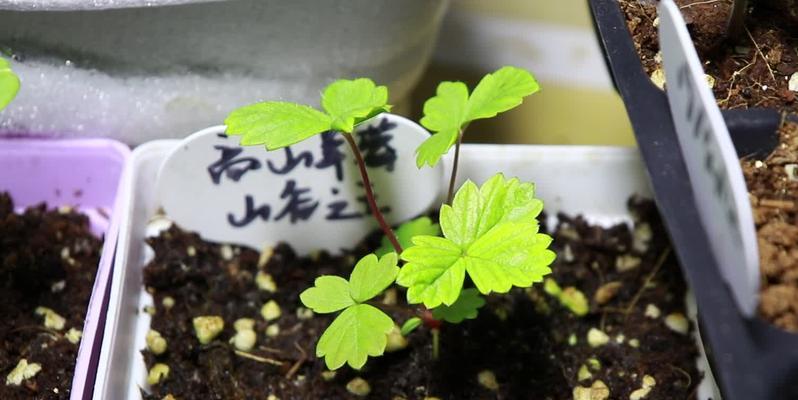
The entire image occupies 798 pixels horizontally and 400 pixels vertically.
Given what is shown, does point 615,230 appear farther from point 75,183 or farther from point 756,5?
point 75,183

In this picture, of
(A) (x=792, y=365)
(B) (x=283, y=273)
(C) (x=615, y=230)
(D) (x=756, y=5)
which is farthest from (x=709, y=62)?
(B) (x=283, y=273)

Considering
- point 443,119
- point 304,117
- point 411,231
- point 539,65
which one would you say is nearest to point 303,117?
point 304,117

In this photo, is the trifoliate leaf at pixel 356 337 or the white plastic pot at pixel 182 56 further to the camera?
the white plastic pot at pixel 182 56

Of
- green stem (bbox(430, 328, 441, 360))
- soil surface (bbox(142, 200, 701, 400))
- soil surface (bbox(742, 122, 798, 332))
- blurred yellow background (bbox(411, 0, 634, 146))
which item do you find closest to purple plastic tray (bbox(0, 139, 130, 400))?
soil surface (bbox(142, 200, 701, 400))

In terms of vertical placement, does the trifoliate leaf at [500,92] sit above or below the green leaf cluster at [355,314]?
above

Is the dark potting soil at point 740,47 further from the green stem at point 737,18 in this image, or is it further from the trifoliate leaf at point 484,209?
the trifoliate leaf at point 484,209

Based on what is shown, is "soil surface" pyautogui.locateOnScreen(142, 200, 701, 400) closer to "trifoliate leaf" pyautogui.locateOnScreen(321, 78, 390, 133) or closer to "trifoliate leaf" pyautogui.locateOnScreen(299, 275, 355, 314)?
"trifoliate leaf" pyautogui.locateOnScreen(299, 275, 355, 314)

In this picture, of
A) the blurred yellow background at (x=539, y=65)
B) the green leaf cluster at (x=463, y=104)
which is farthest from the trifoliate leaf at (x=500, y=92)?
the blurred yellow background at (x=539, y=65)
